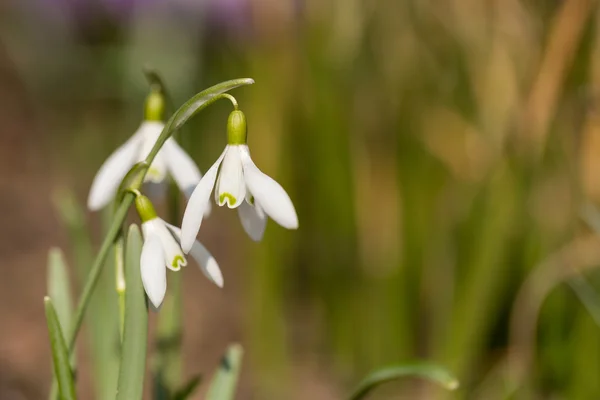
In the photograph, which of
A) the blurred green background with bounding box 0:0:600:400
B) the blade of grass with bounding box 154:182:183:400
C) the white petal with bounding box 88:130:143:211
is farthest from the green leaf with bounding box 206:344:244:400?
the blurred green background with bounding box 0:0:600:400

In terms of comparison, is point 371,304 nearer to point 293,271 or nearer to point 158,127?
point 293,271

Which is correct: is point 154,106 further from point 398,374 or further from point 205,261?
point 398,374

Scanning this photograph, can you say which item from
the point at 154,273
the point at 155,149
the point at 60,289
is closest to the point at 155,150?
the point at 155,149

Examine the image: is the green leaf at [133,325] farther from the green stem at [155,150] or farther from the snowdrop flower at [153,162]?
the snowdrop flower at [153,162]

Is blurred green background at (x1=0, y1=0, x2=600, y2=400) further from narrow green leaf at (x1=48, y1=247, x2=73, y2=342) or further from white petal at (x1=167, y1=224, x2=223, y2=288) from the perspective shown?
white petal at (x1=167, y1=224, x2=223, y2=288)

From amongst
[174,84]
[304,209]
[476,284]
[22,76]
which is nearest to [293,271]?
[304,209]
